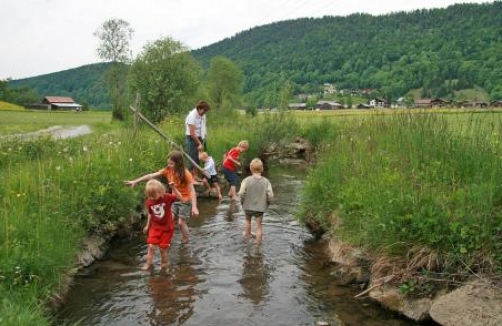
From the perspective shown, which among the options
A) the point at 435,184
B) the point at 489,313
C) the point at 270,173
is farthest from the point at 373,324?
the point at 270,173

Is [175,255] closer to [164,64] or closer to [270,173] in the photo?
[270,173]

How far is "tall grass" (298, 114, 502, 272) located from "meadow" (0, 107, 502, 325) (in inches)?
0.7

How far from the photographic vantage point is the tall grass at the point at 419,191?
18.9ft

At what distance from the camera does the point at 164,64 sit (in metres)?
40.9

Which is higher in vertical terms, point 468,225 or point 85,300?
point 468,225

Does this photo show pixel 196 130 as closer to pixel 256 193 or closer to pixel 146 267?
pixel 256 193

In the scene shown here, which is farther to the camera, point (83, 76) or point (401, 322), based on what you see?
point (83, 76)

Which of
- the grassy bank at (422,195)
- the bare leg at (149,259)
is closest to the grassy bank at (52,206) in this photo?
the bare leg at (149,259)

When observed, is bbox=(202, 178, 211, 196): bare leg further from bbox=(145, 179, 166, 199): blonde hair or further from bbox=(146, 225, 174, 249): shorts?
bbox=(145, 179, 166, 199): blonde hair

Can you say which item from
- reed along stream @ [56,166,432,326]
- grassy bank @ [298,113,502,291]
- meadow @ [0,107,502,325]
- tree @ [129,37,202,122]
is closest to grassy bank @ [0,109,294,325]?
meadow @ [0,107,502,325]

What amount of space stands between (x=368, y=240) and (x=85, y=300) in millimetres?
4077

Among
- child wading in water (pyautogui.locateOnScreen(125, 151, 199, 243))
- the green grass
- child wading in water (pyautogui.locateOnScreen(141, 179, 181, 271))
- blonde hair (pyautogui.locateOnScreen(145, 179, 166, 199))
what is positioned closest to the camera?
blonde hair (pyautogui.locateOnScreen(145, 179, 166, 199))

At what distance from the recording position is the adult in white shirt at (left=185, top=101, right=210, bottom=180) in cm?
1336

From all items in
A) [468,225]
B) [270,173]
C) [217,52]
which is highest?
[217,52]
